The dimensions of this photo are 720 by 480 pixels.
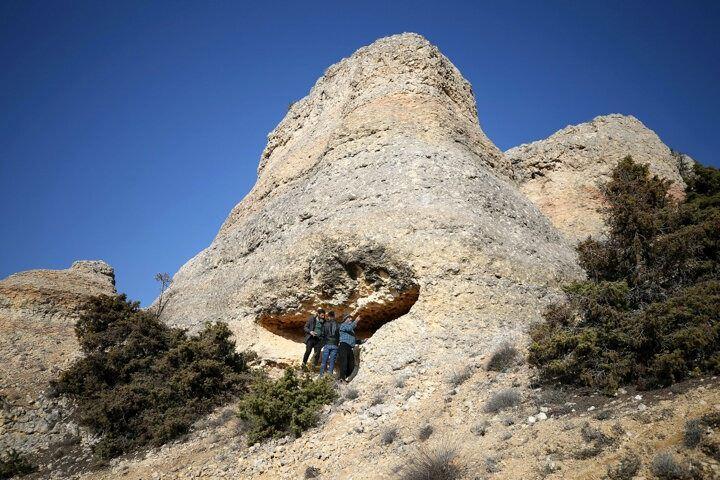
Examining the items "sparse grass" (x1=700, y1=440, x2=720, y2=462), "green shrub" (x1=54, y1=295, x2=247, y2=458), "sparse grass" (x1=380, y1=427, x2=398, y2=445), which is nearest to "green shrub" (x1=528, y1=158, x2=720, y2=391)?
"sparse grass" (x1=700, y1=440, x2=720, y2=462)

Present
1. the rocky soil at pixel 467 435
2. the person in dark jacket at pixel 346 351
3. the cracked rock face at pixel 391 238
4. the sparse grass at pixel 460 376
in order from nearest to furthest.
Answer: the rocky soil at pixel 467 435 → the sparse grass at pixel 460 376 → the person in dark jacket at pixel 346 351 → the cracked rock face at pixel 391 238

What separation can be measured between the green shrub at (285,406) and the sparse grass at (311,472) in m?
1.42

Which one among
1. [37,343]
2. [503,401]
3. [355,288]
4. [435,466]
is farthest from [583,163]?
[37,343]

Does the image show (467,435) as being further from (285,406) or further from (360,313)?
(360,313)

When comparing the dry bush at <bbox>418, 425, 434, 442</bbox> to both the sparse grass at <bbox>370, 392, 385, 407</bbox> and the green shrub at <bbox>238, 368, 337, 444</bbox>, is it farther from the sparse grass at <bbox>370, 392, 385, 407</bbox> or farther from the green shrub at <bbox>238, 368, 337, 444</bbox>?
the green shrub at <bbox>238, 368, 337, 444</bbox>

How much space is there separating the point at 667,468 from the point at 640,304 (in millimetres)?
4322

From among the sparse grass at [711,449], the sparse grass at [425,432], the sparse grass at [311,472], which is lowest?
the sparse grass at [311,472]

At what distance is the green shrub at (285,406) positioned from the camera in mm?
9539

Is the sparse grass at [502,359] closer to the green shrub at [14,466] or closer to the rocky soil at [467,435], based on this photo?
the rocky soil at [467,435]

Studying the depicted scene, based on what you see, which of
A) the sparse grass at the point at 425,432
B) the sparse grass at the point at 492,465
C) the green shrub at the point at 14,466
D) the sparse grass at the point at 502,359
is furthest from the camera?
the green shrub at the point at 14,466

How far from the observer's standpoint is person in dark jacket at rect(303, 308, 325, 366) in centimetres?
1249

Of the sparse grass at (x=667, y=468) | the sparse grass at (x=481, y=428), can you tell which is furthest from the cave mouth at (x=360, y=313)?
the sparse grass at (x=667, y=468)

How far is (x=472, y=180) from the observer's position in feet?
50.4

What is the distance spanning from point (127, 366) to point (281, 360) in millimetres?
4016
